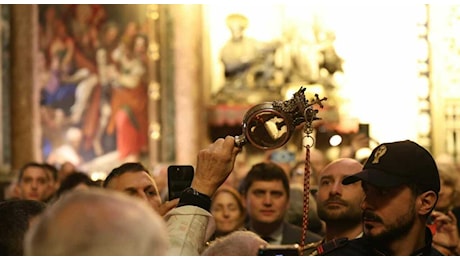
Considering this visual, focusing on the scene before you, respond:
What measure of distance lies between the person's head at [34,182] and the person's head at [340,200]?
142 inches

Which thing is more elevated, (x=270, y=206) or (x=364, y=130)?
(x=364, y=130)

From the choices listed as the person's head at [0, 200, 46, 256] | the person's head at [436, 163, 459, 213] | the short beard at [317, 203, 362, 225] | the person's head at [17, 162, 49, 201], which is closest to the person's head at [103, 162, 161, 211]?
the short beard at [317, 203, 362, 225]

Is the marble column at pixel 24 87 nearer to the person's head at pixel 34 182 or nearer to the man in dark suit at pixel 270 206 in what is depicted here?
the person's head at pixel 34 182

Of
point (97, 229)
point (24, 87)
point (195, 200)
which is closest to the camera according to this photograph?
point (97, 229)

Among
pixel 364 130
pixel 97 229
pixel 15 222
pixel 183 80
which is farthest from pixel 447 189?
pixel 183 80

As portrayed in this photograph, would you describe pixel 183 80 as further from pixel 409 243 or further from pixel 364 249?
pixel 409 243

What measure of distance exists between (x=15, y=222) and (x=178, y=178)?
0.75m

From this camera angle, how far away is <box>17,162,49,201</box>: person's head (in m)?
9.45

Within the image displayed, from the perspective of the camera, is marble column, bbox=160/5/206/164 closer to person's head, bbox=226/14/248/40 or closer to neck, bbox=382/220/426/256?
person's head, bbox=226/14/248/40

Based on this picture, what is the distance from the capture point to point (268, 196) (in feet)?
25.9

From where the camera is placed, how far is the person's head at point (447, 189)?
825 centimetres

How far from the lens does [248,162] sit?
59.8ft
